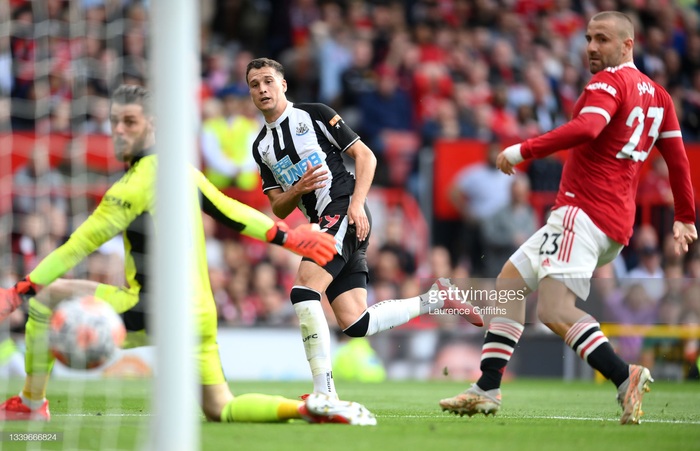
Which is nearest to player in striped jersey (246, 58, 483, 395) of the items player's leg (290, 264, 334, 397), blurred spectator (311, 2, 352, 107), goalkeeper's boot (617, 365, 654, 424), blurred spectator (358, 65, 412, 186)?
player's leg (290, 264, 334, 397)

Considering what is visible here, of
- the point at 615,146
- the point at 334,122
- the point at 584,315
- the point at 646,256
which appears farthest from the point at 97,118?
the point at 646,256

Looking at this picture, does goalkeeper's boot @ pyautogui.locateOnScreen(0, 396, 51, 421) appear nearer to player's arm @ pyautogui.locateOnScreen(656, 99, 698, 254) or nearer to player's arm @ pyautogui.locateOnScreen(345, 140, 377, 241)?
A: player's arm @ pyautogui.locateOnScreen(345, 140, 377, 241)

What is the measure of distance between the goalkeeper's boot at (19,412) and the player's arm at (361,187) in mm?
2244

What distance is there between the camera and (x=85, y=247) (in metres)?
5.87

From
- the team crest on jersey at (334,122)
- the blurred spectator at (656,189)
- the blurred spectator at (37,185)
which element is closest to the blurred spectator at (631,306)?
the blurred spectator at (656,189)

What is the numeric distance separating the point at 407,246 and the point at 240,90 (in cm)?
304

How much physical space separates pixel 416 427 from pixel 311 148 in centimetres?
213

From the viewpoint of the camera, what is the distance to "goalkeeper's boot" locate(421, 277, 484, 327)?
7.53 m

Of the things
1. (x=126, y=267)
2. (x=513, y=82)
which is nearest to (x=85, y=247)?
(x=126, y=267)

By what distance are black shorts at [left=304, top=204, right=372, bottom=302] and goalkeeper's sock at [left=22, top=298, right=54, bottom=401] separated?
5.89ft

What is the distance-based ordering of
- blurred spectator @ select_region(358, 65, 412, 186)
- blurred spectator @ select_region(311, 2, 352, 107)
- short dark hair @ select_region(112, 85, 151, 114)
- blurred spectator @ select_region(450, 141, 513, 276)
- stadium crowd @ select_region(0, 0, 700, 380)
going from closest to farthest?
short dark hair @ select_region(112, 85, 151, 114) < stadium crowd @ select_region(0, 0, 700, 380) < blurred spectator @ select_region(450, 141, 513, 276) < blurred spectator @ select_region(358, 65, 412, 186) < blurred spectator @ select_region(311, 2, 352, 107)

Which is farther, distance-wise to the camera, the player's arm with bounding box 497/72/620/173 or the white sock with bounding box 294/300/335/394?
the white sock with bounding box 294/300/335/394

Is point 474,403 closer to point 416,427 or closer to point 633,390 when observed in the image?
point 416,427

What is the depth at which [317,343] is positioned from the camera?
21.8ft
